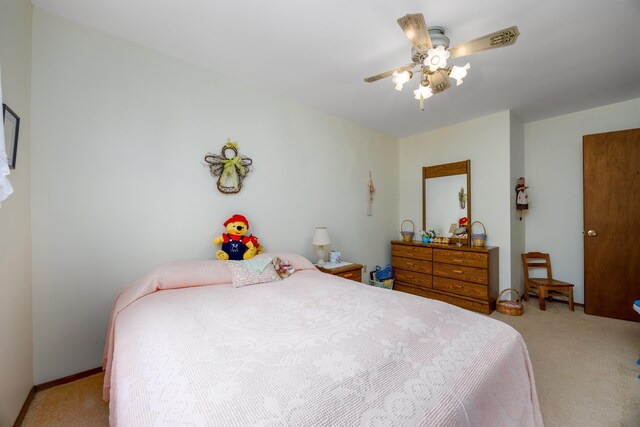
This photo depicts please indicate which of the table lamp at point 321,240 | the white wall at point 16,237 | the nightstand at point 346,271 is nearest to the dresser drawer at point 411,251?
the nightstand at point 346,271

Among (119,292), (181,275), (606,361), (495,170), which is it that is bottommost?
(606,361)

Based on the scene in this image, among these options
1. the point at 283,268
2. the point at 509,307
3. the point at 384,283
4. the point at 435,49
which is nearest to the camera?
the point at 435,49

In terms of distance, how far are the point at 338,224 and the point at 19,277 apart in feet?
9.39

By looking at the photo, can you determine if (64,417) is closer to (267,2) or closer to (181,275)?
(181,275)

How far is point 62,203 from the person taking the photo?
5.85 ft

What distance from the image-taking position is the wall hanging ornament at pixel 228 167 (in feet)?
7.94

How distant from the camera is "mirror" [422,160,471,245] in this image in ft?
12.0

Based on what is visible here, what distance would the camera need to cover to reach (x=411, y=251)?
3812mm

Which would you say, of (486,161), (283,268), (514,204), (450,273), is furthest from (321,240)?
(514,204)

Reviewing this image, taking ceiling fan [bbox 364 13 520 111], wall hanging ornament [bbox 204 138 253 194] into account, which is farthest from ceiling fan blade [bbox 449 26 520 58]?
wall hanging ornament [bbox 204 138 253 194]

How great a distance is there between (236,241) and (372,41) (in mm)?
2001

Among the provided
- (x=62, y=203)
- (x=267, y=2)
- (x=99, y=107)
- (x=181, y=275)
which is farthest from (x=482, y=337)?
(x=99, y=107)

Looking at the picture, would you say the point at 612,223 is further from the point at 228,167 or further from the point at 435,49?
the point at 228,167

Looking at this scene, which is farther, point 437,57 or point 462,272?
point 462,272
